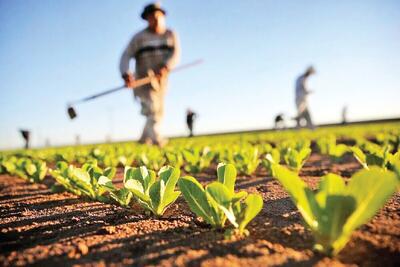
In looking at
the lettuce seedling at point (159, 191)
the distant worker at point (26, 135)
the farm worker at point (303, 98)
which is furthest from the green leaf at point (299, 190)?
the distant worker at point (26, 135)

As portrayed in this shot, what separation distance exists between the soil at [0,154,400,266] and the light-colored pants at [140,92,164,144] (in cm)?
575

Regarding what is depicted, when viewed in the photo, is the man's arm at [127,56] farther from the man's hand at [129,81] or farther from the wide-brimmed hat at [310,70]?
the wide-brimmed hat at [310,70]

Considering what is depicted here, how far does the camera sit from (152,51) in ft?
23.5

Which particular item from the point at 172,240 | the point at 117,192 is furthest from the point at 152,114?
the point at 172,240

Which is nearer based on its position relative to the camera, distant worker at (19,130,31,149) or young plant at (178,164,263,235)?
young plant at (178,164,263,235)

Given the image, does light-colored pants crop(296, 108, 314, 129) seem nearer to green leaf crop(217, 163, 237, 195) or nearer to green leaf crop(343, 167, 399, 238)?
green leaf crop(217, 163, 237, 195)

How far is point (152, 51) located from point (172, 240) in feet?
21.5

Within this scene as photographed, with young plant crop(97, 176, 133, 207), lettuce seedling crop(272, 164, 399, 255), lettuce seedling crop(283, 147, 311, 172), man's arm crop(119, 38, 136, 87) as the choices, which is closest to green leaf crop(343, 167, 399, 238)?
lettuce seedling crop(272, 164, 399, 255)

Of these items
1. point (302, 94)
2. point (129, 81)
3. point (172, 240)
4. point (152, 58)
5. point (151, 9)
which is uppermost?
point (151, 9)

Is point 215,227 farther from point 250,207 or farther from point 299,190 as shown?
point 299,190

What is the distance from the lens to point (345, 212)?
2.89ft

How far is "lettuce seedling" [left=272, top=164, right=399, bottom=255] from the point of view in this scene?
0.83 m

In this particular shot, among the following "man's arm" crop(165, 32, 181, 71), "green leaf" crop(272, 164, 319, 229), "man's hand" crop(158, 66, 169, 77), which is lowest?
Result: "green leaf" crop(272, 164, 319, 229)

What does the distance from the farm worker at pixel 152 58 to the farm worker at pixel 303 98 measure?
8158 millimetres
